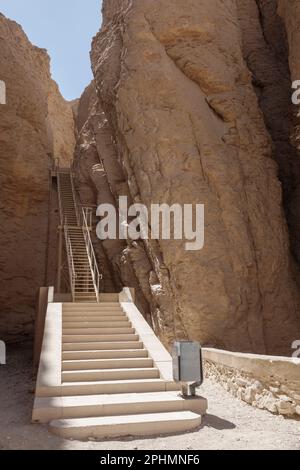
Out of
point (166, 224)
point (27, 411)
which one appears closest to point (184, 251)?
point (166, 224)

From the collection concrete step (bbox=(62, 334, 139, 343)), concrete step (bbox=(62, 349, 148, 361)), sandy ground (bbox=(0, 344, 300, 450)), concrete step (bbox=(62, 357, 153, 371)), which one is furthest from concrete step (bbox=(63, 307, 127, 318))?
sandy ground (bbox=(0, 344, 300, 450))

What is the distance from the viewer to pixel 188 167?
44.0 feet

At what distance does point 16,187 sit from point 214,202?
34.1 ft

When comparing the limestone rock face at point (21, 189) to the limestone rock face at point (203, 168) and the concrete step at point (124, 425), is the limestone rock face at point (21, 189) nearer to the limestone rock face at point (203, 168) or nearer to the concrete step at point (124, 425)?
the limestone rock face at point (203, 168)

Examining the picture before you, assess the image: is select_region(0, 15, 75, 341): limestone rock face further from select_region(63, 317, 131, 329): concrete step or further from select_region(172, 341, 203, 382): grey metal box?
select_region(172, 341, 203, 382): grey metal box

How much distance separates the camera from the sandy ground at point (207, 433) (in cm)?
508

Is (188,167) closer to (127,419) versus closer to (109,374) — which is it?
(109,374)

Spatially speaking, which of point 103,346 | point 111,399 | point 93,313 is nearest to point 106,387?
point 111,399

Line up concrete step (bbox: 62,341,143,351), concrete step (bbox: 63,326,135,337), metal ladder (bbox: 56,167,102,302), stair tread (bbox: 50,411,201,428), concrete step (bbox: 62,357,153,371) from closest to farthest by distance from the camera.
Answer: stair tread (bbox: 50,411,201,428) → concrete step (bbox: 62,357,153,371) → concrete step (bbox: 62,341,143,351) → concrete step (bbox: 63,326,135,337) → metal ladder (bbox: 56,167,102,302)

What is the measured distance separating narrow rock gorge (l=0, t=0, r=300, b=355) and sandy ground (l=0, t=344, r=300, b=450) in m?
5.07

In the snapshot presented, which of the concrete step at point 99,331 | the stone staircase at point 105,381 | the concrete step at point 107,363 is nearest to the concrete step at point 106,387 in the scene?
the stone staircase at point 105,381

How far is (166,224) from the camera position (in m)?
12.9

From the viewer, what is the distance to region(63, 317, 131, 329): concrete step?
951cm

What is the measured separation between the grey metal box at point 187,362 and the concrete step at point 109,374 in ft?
3.87
